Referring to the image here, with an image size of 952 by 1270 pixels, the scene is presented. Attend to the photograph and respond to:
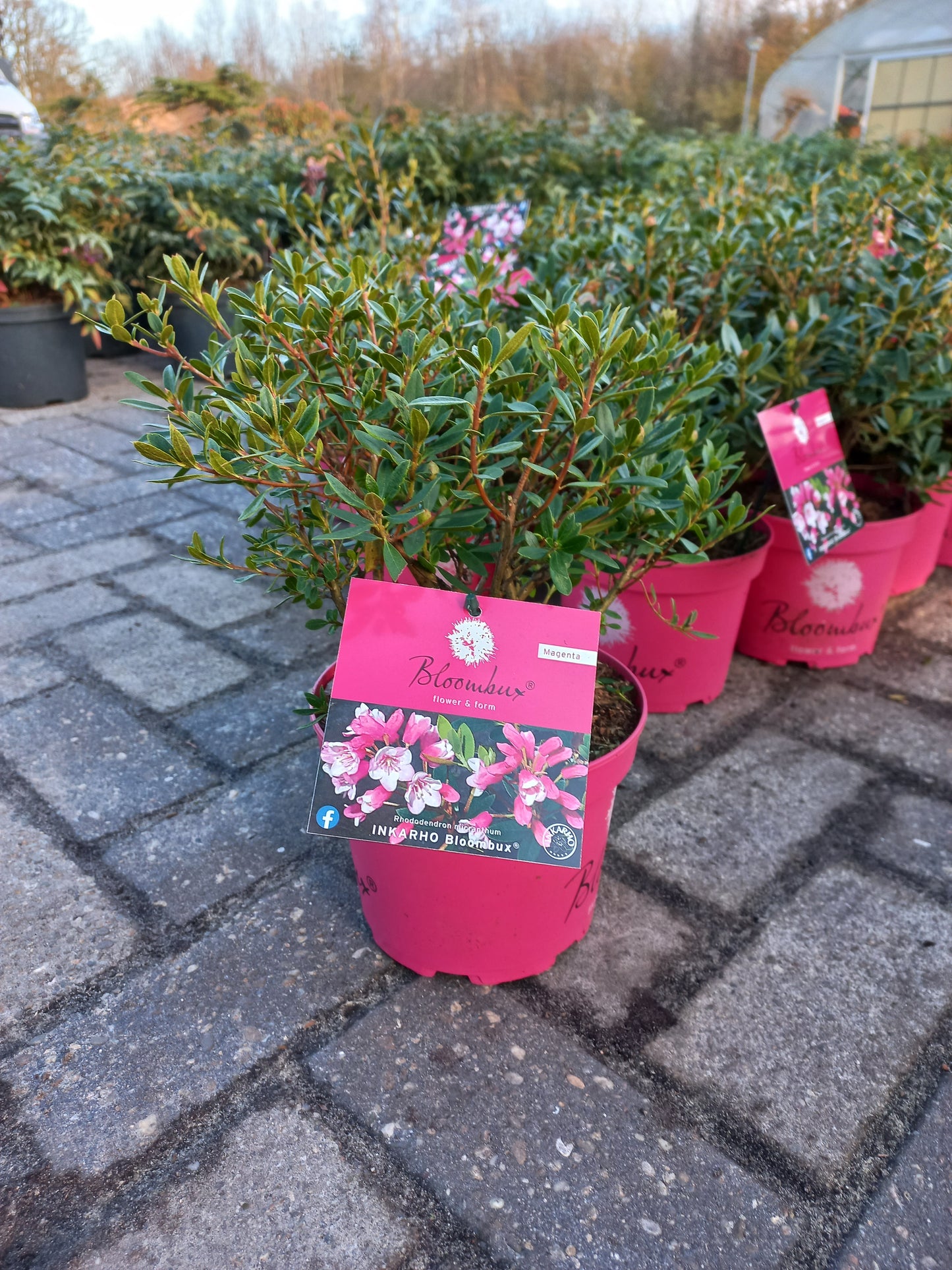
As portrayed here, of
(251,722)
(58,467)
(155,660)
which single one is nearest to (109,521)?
(58,467)

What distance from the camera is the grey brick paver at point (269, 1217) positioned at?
3.36ft

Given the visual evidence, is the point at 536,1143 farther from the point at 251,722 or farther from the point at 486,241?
the point at 486,241

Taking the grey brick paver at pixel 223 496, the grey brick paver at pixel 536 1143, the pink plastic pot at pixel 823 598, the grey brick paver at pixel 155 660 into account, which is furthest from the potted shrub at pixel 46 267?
the grey brick paver at pixel 536 1143

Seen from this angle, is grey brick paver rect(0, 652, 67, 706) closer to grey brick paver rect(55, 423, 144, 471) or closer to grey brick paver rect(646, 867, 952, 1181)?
grey brick paver rect(55, 423, 144, 471)

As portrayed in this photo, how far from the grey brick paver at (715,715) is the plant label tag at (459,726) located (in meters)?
0.93

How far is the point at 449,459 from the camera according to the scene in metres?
1.19

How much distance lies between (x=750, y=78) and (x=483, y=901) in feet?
75.8

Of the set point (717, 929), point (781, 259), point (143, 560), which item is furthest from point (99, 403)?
point (717, 929)

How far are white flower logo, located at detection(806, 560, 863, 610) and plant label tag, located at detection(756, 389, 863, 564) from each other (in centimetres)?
20

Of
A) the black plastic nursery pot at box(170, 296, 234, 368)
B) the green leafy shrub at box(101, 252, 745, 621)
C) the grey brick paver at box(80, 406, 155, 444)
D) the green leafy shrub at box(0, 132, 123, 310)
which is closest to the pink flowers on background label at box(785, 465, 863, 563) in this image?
the green leafy shrub at box(101, 252, 745, 621)

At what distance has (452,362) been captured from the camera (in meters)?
1.18

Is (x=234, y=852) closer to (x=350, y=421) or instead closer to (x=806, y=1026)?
(x=350, y=421)

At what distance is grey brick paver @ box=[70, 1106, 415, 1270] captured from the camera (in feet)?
3.36

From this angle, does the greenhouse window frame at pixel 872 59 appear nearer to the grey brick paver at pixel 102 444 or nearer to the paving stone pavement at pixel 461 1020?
the grey brick paver at pixel 102 444
